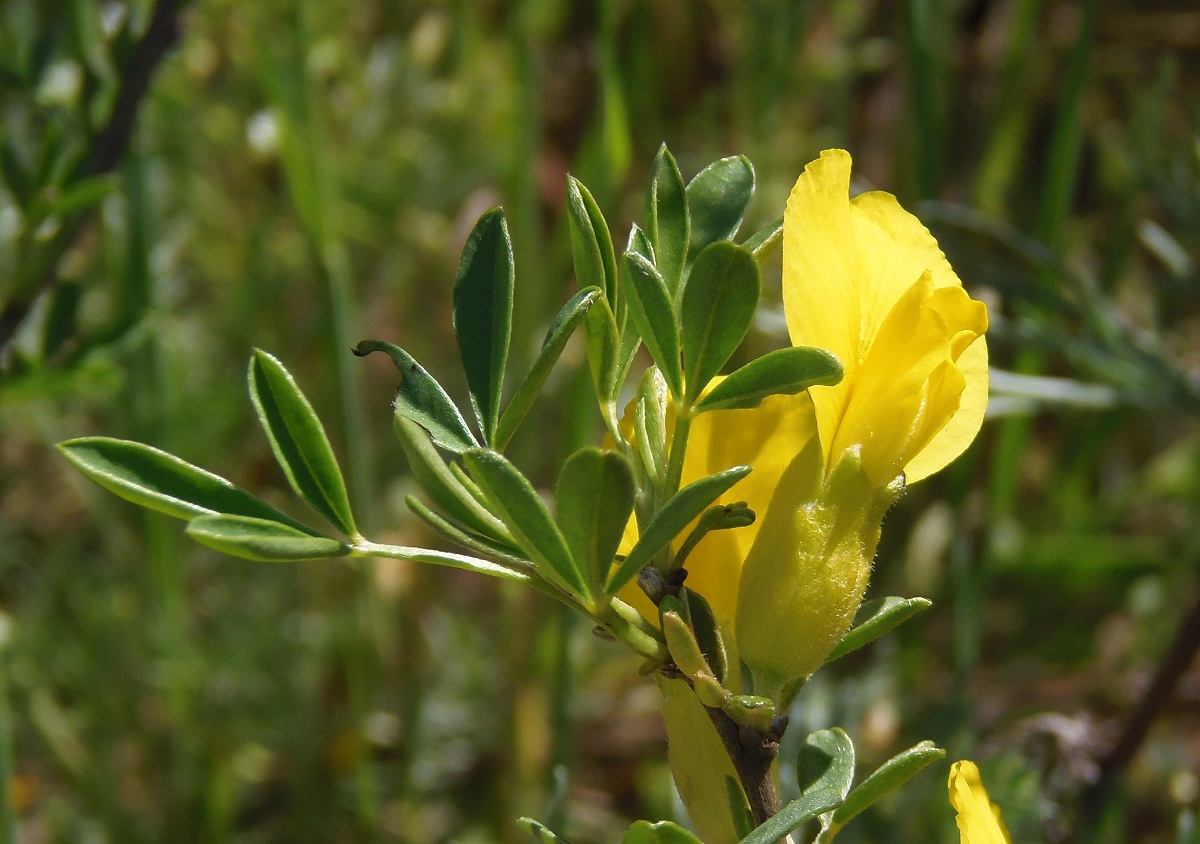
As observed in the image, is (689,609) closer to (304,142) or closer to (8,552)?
(304,142)

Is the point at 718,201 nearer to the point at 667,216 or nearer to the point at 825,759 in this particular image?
the point at 667,216

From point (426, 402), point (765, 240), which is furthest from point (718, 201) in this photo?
point (426, 402)

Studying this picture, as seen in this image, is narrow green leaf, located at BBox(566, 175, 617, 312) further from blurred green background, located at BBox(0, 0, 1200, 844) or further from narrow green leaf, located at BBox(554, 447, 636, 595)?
blurred green background, located at BBox(0, 0, 1200, 844)

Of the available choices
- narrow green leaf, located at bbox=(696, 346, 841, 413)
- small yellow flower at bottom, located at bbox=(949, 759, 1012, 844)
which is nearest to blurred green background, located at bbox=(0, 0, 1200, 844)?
small yellow flower at bottom, located at bbox=(949, 759, 1012, 844)

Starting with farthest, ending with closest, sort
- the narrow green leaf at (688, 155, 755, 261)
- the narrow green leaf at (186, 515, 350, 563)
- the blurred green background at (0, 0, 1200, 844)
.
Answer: the blurred green background at (0, 0, 1200, 844) → the narrow green leaf at (688, 155, 755, 261) → the narrow green leaf at (186, 515, 350, 563)

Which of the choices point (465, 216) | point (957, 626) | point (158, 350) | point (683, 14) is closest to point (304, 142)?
point (158, 350)
